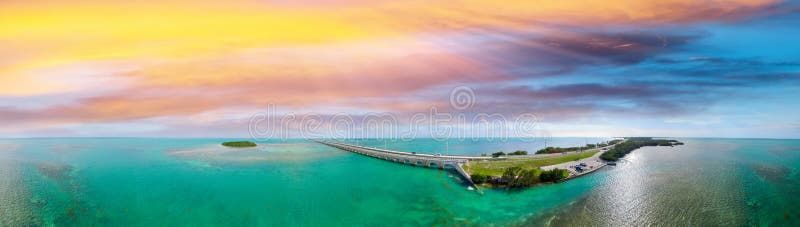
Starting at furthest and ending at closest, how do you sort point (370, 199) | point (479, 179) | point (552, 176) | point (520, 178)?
point (552, 176) < point (479, 179) < point (520, 178) < point (370, 199)

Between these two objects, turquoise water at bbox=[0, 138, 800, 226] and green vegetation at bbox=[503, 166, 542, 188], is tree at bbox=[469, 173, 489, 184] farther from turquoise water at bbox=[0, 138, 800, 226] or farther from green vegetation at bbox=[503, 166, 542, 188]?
green vegetation at bbox=[503, 166, 542, 188]

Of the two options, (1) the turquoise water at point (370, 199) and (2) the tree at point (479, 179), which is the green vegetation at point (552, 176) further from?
(2) the tree at point (479, 179)

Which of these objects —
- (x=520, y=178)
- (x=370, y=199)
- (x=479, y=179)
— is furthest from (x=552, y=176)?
(x=370, y=199)

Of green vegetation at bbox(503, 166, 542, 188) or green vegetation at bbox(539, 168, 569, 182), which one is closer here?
green vegetation at bbox(503, 166, 542, 188)

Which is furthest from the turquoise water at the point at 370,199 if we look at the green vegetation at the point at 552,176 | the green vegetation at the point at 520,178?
the green vegetation at the point at 520,178

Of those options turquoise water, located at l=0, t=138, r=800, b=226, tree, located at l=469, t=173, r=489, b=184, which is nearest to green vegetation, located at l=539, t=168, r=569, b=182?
turquoise water, located at l=0, t=138, r=800, b=226

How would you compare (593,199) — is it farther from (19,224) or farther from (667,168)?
(19,224)

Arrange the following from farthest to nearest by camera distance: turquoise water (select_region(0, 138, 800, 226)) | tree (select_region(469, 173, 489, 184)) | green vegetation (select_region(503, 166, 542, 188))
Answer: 1. tree (select_region(469, 173, 489, 184))
2. green vegetation (select_region(503, 166, 542, 188))
3. turquoise water (select_region(0, 138, 800, 226))

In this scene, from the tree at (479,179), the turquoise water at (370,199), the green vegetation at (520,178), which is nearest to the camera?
the turquoise water at (370,199)

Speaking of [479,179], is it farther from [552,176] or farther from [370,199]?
[370,199]

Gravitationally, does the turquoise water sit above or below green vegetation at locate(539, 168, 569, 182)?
below

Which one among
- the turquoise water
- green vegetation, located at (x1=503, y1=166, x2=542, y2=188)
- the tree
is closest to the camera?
the turquoise water

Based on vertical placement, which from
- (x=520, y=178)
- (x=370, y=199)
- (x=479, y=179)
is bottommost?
(x=370, y=199)
